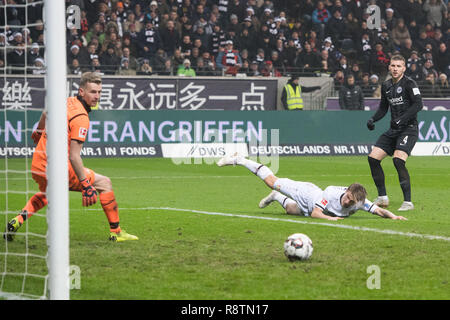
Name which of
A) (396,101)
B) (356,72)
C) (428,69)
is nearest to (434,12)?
(428,69)

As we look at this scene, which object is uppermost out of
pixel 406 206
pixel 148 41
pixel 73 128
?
pixel 148 41

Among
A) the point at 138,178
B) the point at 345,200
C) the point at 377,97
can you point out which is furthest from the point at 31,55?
the point at 345,200

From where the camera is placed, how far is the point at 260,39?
25125 mm

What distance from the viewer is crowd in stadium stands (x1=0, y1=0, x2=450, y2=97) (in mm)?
22516

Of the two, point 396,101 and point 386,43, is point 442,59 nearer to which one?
point 386,43

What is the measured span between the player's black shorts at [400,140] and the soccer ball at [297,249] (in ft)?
15.8

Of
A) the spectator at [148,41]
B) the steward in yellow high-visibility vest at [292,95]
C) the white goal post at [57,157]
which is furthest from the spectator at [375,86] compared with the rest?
the white goal post at [57,157]

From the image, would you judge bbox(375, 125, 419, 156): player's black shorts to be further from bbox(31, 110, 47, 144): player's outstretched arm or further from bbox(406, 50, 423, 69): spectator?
bbox(406, 50, 423, 69): spectator

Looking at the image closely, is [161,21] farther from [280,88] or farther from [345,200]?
[345,200]

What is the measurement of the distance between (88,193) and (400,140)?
5.40 metres

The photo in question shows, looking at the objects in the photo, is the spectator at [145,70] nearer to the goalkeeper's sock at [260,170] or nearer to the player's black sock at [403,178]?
the player's black sock at [403,178]

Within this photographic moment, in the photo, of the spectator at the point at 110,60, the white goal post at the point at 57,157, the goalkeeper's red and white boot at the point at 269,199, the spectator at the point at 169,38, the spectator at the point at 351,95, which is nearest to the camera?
the white goal post at the point at 57,157

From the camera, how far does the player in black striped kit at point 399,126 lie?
1113 cm
